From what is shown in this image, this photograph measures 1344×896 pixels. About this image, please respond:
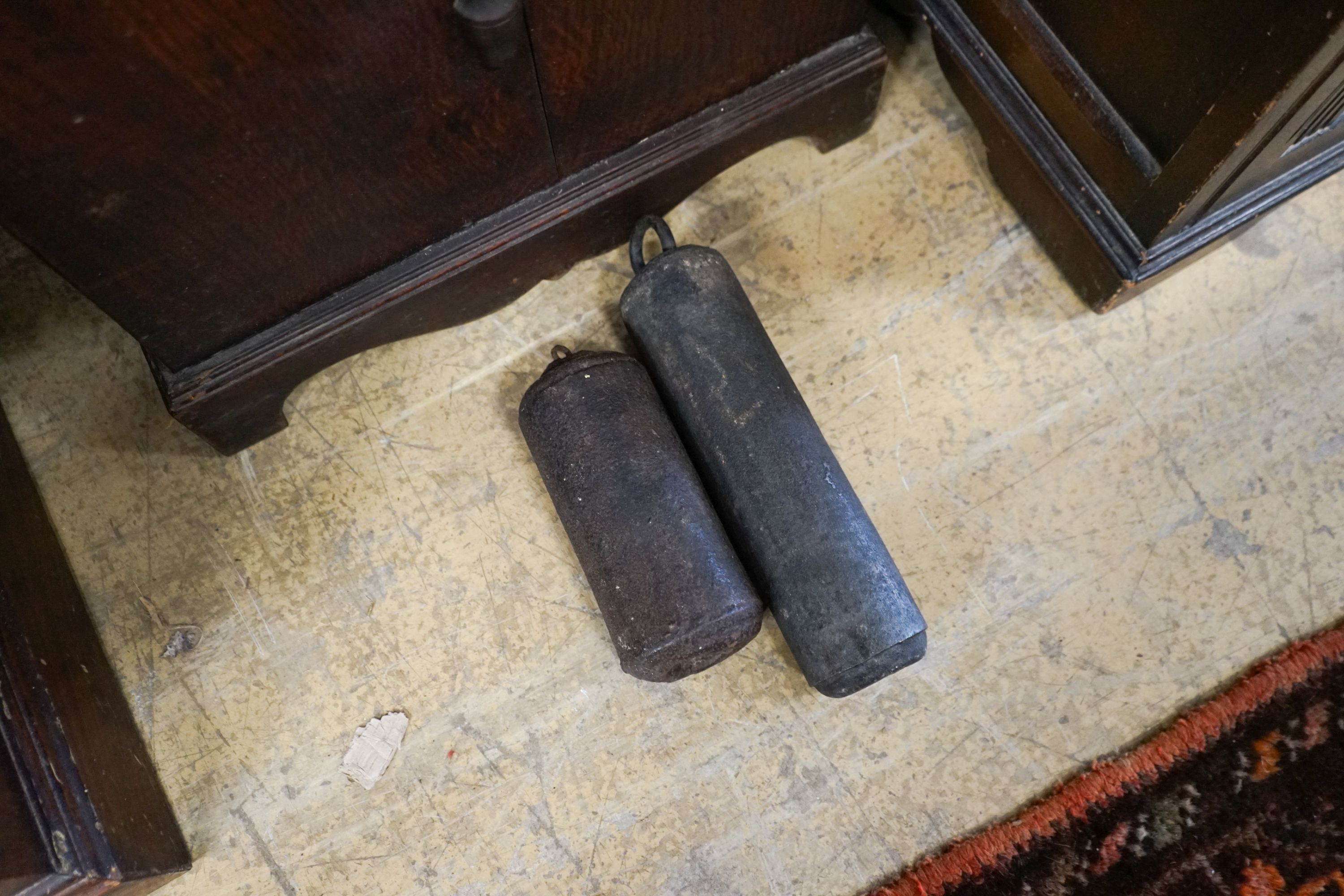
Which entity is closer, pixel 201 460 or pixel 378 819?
pixel 378 819

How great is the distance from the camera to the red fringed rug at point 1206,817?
5.49 feet

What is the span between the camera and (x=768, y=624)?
1.78 m

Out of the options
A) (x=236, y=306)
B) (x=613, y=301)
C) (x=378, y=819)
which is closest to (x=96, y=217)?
(x=236, y=306)

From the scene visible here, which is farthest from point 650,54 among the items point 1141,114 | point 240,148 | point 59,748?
point 59,748

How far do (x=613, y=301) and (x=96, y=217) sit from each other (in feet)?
2.94

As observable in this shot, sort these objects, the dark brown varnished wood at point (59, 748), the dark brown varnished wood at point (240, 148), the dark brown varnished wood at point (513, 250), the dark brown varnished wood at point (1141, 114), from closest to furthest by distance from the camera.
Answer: the dark brown varnished wood at point (240, 148)
the dark brown varnished wood at point (1141, 114)
the dark brown varnished wood at point (59, 748)
the dark brown varnished wood at point (513, 250)

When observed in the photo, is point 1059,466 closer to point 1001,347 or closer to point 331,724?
point 1001,347

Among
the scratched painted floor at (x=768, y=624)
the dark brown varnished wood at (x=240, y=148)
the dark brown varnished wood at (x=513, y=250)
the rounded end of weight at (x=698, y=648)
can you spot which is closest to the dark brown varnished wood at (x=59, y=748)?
the scratched painted floor at (x=768, y=624)

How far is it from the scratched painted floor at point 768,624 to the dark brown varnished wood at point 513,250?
111 millimetres

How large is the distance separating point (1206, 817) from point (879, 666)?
0.66 meters

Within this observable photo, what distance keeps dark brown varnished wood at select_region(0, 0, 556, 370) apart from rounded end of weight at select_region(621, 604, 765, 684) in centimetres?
77

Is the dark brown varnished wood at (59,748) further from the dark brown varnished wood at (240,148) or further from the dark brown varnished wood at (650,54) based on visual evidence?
the dark brown varnished wood at (650,54)

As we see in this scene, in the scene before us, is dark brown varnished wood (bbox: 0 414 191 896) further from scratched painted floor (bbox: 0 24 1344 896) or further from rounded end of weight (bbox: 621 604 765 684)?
rounded end of weight (bbox: 621 604 765 684)

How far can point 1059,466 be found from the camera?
1.84 m
